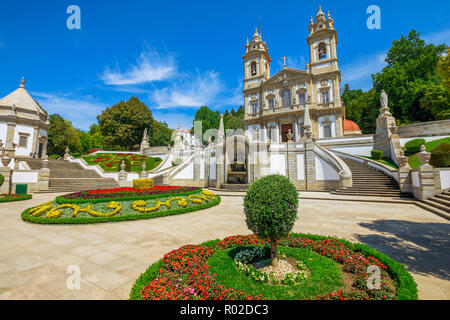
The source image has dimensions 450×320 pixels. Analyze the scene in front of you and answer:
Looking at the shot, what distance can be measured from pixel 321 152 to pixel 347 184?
407 centimetres

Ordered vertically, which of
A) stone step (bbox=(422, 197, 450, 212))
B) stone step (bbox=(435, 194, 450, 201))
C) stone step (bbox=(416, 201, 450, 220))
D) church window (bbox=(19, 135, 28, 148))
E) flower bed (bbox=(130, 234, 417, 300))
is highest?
church window (bbox=(19, 135, 28, 148))

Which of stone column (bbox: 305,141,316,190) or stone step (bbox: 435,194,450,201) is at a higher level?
stone column (bbox: 305,141,316,190)

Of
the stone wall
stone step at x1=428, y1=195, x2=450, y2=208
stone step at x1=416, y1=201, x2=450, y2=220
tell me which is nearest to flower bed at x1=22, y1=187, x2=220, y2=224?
stone step at x1=416, y1=201, x2=450, y2=220

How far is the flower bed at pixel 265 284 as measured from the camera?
308cm

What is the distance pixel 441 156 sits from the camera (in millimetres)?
12766

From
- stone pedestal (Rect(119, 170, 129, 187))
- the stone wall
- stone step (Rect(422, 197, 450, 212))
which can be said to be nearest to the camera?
stone step (Rect(422, 197, 450, 212))

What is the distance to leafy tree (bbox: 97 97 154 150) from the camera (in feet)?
159

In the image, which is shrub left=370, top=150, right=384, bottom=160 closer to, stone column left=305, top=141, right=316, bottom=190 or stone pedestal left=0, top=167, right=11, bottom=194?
stone column left=305, top=141, right=316, bottom=190

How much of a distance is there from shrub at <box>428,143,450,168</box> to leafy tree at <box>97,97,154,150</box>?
51214 mm

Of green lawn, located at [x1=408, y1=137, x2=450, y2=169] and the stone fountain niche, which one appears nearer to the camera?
green lawn, located at [x1=408, y1=137, x2=450, y2=169]

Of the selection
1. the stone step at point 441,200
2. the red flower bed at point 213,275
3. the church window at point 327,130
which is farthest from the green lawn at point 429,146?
the red flower bed at point 213,275

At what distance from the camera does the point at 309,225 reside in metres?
7.68
